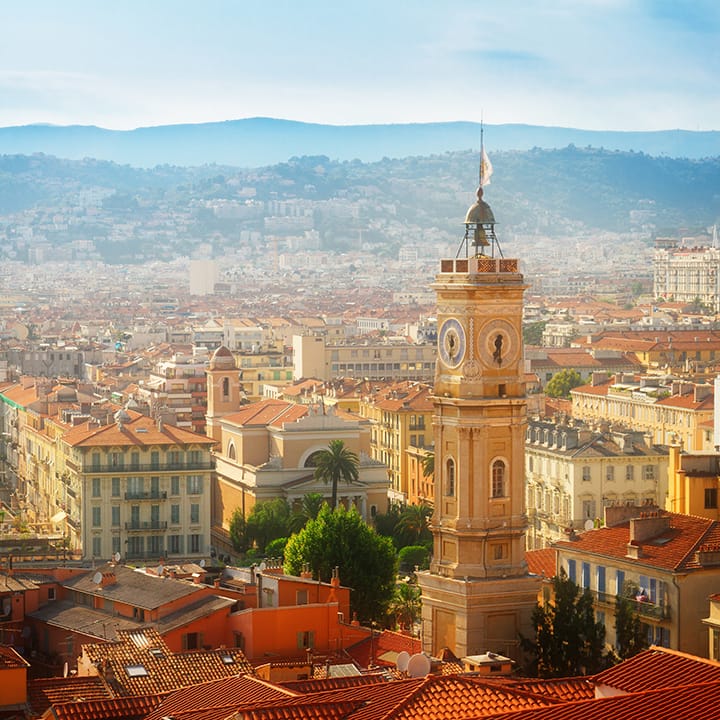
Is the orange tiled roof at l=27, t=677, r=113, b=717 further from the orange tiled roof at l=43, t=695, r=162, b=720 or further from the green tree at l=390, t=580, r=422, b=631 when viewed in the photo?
the green tree at l=390, t=580, r=422, b=631

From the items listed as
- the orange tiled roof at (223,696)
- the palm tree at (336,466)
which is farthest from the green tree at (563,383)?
the orange tiled roof at (223,696)

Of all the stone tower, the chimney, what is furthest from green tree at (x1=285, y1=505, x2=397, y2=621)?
the stone tower

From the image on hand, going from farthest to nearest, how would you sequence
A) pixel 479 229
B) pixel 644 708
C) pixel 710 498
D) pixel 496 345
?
pixel 710 498 → pixel 479 229 → pixel 496 345 → pixel 644 708

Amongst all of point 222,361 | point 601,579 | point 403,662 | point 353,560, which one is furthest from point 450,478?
point 222,361

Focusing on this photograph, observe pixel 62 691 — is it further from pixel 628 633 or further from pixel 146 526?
pixel 146 526

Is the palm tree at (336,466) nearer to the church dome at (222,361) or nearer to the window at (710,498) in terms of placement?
the church dome at (222,361)

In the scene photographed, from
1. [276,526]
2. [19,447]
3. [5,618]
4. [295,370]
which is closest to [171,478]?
[276,526]
